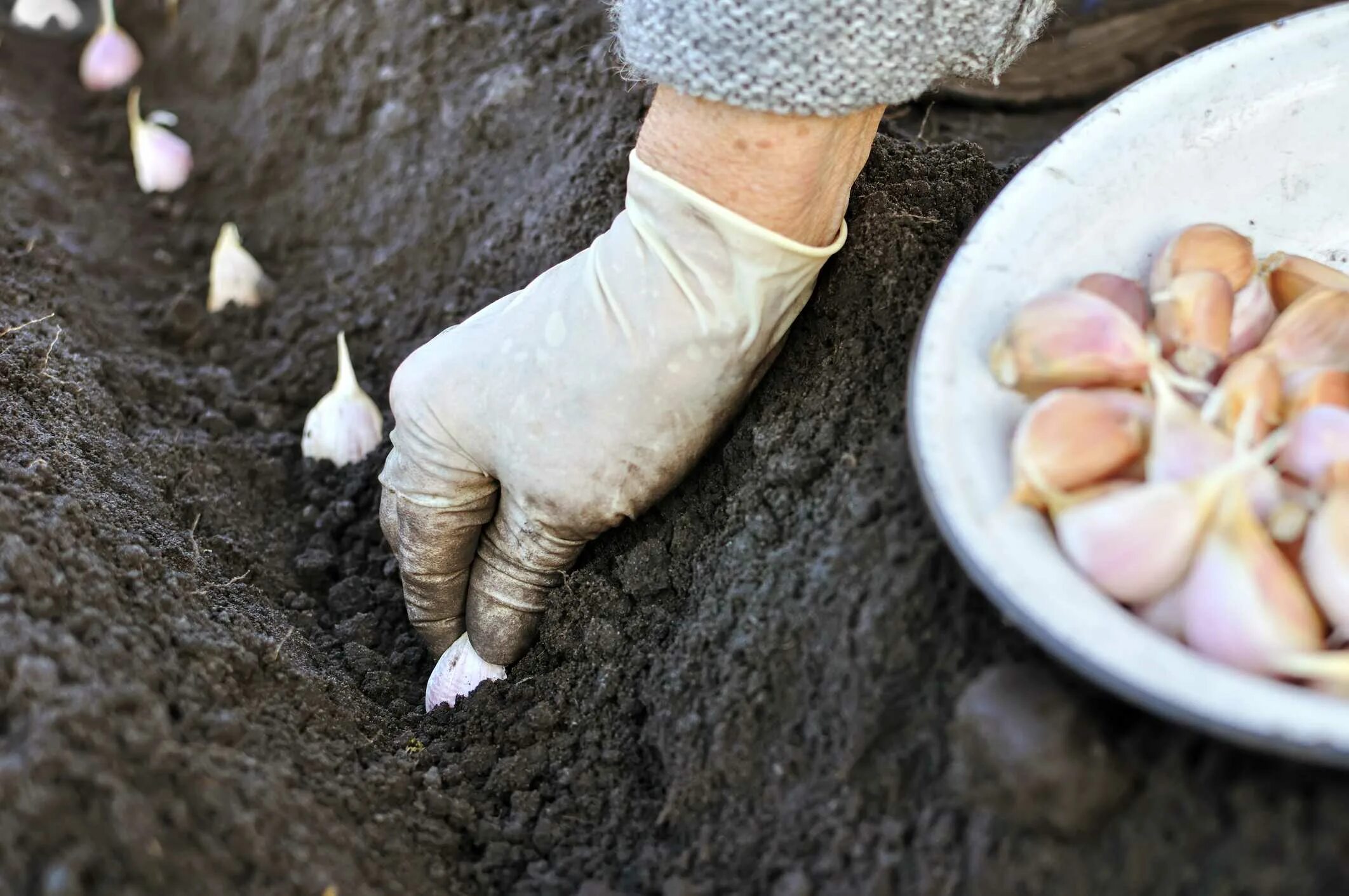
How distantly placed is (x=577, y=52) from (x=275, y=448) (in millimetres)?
757

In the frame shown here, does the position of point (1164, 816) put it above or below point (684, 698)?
above

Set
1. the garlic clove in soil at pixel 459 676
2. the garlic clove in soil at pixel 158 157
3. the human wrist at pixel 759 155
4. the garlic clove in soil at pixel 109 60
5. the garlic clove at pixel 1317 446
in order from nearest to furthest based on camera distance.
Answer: the garlic clove at pixel 1317 446
the human wrist at pixel 759 155
the garlic clove in soil at pixel 459 676
the garlic clove in soil at pixel 158 157
the garlic clove in soil at pixel 109 60

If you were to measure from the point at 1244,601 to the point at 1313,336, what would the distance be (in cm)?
29

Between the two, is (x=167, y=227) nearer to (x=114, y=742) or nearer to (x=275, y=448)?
(x=275, y=448)

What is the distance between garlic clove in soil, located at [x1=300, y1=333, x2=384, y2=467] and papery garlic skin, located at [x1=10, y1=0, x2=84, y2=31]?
1.33 metres

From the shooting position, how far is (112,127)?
208 cm

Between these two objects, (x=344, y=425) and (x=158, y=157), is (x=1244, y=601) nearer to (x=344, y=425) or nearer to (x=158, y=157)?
(x=344, y=425)

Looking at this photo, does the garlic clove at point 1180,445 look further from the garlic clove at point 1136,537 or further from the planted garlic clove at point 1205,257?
the planted garlic clove at point 1205,257

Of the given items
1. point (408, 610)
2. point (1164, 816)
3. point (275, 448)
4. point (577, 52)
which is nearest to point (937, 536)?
point (1164, 816)

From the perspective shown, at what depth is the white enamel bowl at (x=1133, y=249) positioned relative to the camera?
2.24ft

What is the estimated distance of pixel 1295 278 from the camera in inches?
37.8

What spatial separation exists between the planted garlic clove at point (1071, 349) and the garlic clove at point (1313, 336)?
143mm

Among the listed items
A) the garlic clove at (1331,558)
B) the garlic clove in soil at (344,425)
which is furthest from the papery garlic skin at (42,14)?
the garlic clove at (1331,558)

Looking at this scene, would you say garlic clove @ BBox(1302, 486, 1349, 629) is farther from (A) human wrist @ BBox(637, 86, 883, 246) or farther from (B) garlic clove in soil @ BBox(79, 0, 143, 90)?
(B) garlic clove in soil @ BBox(79, 0, 143, 90)
